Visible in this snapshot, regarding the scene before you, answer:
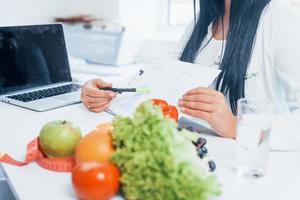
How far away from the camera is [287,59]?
3.43ft

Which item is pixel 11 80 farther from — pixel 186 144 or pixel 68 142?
pixel 186 144

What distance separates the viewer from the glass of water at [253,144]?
755 millimetres

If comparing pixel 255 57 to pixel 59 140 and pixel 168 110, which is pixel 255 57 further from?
pixel 59 140

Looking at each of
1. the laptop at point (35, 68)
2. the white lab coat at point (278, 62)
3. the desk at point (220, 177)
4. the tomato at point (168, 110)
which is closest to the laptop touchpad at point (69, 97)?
the laptop at point (35, 68)

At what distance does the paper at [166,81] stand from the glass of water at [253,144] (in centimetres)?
24

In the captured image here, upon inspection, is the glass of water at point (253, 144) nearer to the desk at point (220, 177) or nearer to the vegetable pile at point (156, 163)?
the desk at point (220, 177)

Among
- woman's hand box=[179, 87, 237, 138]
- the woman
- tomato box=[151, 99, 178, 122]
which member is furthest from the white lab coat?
tomato box=[151, 99, 178, 122]

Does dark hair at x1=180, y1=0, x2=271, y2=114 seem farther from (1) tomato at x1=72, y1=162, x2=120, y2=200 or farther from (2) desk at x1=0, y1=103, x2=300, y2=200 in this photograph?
(1) tomato at x1=72, y1=162, x2=120, y2=200

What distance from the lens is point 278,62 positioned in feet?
3.57

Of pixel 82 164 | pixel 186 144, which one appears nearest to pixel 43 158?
pixel 82 164

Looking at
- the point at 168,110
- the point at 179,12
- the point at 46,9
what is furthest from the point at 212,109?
the point at 179,12

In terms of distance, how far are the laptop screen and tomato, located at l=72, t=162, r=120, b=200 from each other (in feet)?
2.89

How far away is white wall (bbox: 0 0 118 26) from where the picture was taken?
2.02 m

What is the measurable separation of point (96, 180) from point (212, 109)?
0.39 m
